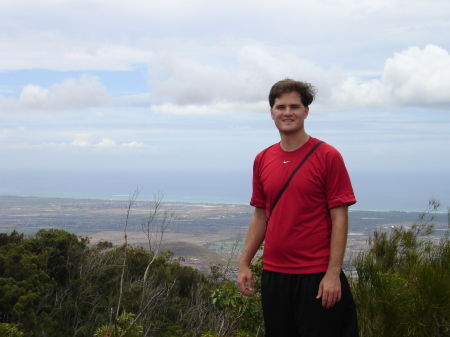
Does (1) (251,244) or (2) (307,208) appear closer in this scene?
(2) (307,208)

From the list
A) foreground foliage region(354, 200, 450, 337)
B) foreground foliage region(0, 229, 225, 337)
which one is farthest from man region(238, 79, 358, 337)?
foreground foliage region(0, 229, 225, 337)

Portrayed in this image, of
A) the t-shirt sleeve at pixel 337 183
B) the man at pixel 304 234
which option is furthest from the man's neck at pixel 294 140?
the t-shirt sleeve at pixel 337 183

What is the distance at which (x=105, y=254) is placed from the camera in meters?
12.9

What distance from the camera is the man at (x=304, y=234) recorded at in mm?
2168

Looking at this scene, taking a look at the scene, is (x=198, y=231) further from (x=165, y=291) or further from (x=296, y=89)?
(x=296, y=89)

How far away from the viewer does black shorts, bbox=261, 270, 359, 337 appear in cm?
217

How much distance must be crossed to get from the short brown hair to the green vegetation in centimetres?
121

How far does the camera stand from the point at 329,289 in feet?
6.93

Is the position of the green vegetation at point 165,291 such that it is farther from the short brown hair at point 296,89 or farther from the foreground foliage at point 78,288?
the short brown hair at point 296,89

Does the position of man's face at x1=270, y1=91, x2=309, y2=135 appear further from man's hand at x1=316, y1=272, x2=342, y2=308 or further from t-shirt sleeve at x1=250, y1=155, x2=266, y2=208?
man's hand at x1=316, y1=272, x2=342, y2=308

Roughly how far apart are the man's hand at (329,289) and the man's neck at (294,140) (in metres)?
0.61

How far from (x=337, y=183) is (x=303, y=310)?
0.59m

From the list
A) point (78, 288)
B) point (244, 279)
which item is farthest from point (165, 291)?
point (244, 279)

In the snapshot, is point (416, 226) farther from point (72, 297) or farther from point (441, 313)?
point (72, 297)
